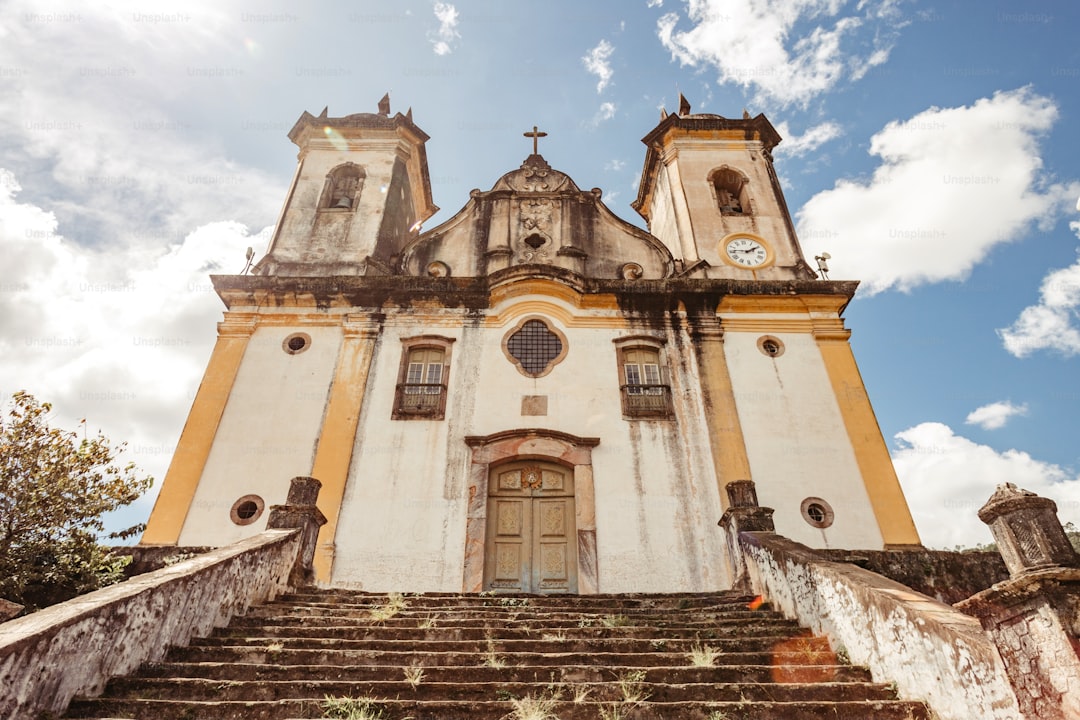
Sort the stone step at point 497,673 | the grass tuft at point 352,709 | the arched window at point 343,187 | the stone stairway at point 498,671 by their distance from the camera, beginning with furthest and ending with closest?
the arched window at point 343,187, the stone step at point 497,673, the stone stairway at point 498,671, the grass tuft at point 352,709

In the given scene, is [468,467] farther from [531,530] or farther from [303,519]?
[303,519]

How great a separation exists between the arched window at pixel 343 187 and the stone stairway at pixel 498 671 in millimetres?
10096

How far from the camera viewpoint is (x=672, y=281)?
12.0 m

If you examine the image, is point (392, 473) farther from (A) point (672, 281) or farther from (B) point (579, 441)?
(A) point (672, 281)

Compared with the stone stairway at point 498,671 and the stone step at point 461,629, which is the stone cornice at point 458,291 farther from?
the stone step at point 461,629

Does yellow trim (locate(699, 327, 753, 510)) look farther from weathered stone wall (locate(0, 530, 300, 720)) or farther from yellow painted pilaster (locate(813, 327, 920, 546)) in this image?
weathered stone wall (locate(0, 530, 300, 720))

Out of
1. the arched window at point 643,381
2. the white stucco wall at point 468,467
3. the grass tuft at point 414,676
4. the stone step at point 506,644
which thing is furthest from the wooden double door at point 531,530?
the grass tuft at point 414,676

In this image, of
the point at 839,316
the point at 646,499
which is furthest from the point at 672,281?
the point at 646,499

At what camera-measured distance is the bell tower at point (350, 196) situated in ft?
42.3

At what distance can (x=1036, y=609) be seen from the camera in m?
3.22

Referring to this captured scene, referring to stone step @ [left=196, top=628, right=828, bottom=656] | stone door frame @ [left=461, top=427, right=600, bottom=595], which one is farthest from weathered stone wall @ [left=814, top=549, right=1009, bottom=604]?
stone step @ [left=196, top=628, right=828, bottom=656]

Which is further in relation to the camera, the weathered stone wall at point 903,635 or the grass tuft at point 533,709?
the grass tuft at point 533,709

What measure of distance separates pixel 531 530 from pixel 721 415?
367cm

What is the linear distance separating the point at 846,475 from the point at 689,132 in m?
9.07
